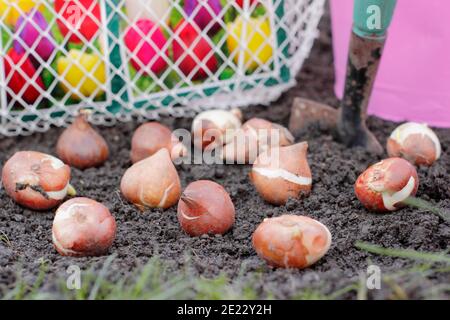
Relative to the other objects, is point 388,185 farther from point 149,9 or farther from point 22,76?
point 22,76

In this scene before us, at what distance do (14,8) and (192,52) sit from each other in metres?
0.40

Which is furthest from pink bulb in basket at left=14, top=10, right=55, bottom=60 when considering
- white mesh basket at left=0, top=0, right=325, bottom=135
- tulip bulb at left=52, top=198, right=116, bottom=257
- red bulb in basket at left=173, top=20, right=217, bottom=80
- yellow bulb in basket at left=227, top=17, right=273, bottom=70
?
tulip bulb at left=52, top=198, right=116, bottom=257

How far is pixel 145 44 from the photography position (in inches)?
69.2

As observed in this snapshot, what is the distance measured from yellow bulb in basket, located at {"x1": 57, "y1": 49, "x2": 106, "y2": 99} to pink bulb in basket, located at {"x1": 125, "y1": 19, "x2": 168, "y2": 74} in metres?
0.08

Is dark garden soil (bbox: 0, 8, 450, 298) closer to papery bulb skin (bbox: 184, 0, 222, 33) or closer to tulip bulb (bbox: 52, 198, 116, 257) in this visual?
tulip bulb (bbox: 52, 198, 116, 257)

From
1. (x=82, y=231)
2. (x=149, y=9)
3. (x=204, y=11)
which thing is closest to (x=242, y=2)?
(x=204, y=11)

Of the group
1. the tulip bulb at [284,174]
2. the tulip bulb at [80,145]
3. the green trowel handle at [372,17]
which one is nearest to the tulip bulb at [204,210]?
the tulip bulb at [284,174]

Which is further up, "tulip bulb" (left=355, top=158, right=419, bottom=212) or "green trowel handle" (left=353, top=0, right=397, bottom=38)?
"green trowel handle" (left=353, top=0, right=397, bottom=38)

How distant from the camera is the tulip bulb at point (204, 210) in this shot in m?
1.34

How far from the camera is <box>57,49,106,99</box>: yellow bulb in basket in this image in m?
1.74

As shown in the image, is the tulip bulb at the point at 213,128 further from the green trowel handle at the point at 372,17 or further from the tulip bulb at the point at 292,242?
the tulip bulb at the point at 292,242

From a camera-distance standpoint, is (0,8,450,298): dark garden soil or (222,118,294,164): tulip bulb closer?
(0,8,450,298): dark garden soil

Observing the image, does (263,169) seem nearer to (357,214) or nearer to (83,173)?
(357,214)

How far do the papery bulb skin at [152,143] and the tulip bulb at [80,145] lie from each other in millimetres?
82
